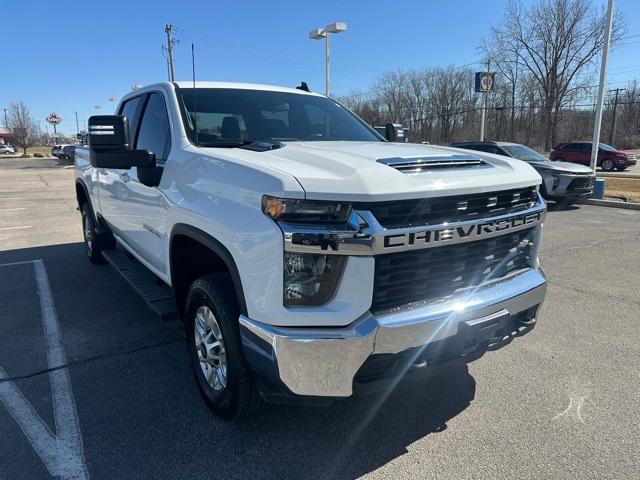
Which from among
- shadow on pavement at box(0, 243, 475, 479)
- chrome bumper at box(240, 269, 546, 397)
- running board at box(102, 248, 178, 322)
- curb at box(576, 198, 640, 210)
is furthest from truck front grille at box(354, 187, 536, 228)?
curb at box(576, 198, 640, 210)

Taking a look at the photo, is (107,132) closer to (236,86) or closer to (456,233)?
(236,86)

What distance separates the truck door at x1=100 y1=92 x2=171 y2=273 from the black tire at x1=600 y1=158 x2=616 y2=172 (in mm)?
31185

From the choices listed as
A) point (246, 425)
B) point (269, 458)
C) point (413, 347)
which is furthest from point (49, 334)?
point (413, 347)

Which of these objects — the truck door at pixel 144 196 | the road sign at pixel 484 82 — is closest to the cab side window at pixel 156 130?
the truck door at pixel 144 196

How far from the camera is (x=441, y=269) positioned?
2434 millimetres

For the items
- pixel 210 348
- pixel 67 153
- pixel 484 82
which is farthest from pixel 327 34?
pixel 67 153

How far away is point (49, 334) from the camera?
4176 mm

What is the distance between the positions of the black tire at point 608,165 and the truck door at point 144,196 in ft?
102

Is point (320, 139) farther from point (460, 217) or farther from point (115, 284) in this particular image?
point (115, 284)

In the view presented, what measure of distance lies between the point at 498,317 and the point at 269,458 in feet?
4.61

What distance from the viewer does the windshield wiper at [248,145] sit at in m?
2.93

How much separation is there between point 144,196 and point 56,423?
1.64 m

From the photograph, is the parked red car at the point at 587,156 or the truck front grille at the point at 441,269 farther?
the parked red car at the point at 587,156

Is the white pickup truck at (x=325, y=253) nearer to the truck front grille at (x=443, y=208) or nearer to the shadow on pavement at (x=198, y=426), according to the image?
the truck front grille at (x=443, y=208)
